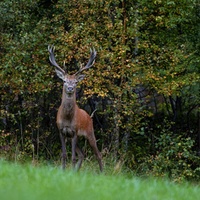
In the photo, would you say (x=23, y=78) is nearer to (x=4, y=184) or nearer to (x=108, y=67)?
(x=108, y=67)

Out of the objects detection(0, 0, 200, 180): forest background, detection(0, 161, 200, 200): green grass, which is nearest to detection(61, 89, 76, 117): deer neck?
detection(0, 0, 200, 180): forest background

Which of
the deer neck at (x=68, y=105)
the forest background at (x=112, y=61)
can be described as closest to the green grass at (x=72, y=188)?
the deer neck at (x=68, y=105)

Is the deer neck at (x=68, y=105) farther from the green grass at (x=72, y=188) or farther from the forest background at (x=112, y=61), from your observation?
the green grass at (x=72, y=188)

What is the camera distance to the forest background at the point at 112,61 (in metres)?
17.9

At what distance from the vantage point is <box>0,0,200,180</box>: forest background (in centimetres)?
1788

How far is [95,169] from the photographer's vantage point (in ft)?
49.8

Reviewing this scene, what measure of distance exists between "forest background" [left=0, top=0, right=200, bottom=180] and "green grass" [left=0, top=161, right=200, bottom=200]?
8.13 meters

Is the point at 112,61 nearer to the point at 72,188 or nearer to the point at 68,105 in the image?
the point at 68,105

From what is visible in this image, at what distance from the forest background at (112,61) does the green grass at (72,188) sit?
320 inches

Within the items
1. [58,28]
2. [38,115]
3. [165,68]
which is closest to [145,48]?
[165,68]

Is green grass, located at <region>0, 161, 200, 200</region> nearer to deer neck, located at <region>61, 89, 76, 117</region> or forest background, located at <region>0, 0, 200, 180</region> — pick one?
deer neck, located at <region>61, 89, 76, 117</region>

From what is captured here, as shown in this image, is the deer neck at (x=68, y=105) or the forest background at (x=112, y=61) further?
the forest background at (x=112, y=61)

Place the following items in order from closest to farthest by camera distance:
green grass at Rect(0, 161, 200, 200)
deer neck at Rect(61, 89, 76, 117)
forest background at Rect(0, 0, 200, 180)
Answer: green grass at Rect(0, 161, 200, 200) → deer neck at Rect(61, 89, 76, 117) → forest background at Rect(0, 0, 200, 180)

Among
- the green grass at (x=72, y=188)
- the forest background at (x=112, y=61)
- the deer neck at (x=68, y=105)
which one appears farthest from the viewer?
the forest background at (x=112, y=61)
